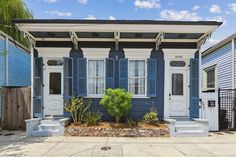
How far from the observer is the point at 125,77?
41.5 feet

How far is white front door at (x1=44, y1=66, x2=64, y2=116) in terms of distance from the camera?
12.9 meters

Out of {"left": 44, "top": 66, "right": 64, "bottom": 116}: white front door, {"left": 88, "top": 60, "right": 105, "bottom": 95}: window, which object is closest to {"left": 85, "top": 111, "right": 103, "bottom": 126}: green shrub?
{"left": 88, "top": 60, "right": 105, "bottom": 95}: window

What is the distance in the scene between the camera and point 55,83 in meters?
13.0

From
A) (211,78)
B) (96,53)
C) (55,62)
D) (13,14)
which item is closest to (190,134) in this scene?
(96,53)

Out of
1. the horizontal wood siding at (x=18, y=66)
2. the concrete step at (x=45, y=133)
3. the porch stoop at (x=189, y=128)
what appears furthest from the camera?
the horizontal wood siding at (x=18, y=66)

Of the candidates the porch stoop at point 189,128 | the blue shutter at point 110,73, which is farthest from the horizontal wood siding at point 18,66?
the porch stoop at point 189,128

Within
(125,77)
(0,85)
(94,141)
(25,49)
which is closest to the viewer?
(94,141)

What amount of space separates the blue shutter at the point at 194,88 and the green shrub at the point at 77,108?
4.38 metres

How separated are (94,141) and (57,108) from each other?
3.41 m

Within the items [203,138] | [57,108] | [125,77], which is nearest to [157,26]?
[125,77]

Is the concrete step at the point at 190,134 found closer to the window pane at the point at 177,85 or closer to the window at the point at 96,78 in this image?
the window pane at the point at 177,85

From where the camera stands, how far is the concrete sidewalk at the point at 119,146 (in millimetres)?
8117

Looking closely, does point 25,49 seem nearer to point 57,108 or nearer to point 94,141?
point 57,108

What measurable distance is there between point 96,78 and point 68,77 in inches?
47.0
